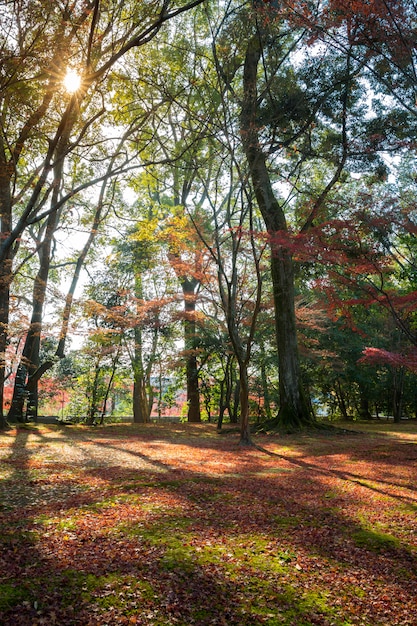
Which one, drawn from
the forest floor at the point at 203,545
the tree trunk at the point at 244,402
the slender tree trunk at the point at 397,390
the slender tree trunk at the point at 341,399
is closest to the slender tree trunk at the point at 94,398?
the tree trunk at the point at 244,402

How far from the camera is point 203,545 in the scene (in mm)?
3053

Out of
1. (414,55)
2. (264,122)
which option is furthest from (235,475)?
(264,122)

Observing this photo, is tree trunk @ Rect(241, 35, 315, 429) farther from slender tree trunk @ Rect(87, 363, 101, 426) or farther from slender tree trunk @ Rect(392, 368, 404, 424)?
slender tree trunk @ Rect(392, 368, 404, 424)

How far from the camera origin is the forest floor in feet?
7.55

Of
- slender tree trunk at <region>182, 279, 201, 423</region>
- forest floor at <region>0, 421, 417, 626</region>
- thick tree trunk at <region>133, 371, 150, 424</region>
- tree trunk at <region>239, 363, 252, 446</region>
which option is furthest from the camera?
slender tree trunk at <region>182, 279, 201, 423</region>

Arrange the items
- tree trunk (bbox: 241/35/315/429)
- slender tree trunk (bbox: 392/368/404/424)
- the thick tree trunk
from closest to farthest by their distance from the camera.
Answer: tree trunk (bbox: 241/35/315/429), the thick tree trunk, slender tree trunk (bbox: 392/368/404/424)

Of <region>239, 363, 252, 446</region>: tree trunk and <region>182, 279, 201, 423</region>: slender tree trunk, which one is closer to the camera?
<region>239, 363, 252, 446</region>: tree trunk

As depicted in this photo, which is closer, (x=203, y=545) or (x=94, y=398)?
(x=203, y=545)

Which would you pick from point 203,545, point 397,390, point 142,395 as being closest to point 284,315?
point 142,395

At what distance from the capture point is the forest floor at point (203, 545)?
2.30m

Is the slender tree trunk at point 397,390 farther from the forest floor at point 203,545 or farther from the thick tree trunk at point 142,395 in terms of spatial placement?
the forest floor at point 203,545

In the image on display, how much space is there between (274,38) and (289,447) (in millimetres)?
7621

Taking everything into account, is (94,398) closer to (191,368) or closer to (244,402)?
(191,368)

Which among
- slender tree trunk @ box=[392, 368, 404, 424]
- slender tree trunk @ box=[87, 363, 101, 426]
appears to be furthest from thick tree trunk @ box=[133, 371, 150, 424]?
slender tree trunk @ box=[392, 368, 404, 424]
